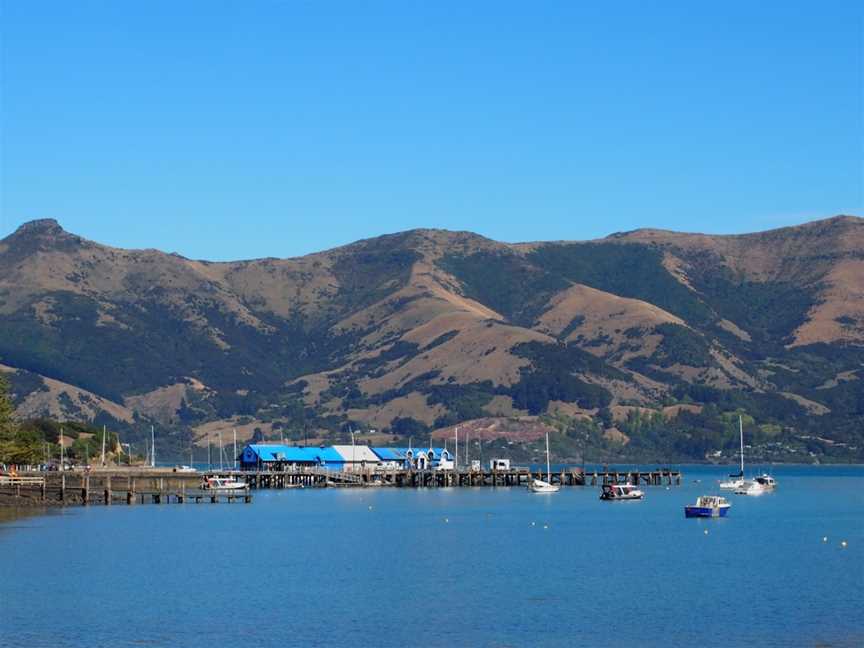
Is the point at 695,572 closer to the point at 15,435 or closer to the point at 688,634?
the point at 688,634

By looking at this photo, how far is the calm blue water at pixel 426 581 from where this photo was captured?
244ft

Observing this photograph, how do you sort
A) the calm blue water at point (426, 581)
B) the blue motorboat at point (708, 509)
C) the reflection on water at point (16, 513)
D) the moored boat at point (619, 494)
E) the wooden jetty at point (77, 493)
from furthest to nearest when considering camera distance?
the moored boat at point (619, 494) < the wooden jetty at point (77, 493) < the blue motorboat at point (708, 509) < the reflection on water at point (16, 513) < the calm blue water at point (426, 581)

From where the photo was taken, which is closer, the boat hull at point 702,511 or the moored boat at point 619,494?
the boat hull at point 702,511

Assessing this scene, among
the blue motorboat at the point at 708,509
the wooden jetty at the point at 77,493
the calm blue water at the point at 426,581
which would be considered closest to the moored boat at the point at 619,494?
the blue motorboat at the point at 708,509

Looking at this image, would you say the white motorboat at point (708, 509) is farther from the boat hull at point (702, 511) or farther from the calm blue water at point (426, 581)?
the calm blue water at point (426, 581)

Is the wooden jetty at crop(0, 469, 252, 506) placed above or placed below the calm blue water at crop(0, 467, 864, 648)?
above

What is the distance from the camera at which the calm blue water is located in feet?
244

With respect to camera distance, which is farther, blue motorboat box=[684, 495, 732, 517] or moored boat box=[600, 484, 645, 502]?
moored boat box=[600, 484, 645, 502]

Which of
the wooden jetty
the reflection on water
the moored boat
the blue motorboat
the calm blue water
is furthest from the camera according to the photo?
the moored boat

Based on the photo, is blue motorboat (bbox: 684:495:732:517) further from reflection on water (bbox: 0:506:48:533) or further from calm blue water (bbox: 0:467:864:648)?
reflection on water (bbox: 0:506:48:533)

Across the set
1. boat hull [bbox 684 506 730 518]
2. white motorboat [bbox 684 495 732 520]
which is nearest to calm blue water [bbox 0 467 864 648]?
boat hull [bbox 684 506 730 518]

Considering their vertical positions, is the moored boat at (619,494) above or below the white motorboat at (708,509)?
above

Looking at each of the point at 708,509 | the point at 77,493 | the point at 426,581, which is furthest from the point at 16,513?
the point at 426,581

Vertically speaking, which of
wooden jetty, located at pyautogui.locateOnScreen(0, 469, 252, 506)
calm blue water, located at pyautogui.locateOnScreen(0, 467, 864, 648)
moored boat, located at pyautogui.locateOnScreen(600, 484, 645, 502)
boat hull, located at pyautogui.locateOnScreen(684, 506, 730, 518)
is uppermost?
wooden jetty, located at pyautogui.locateOnScreen(0, 469, 252, 506)
